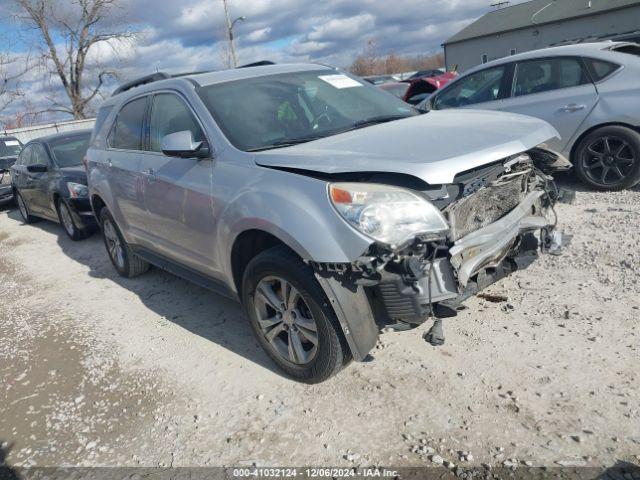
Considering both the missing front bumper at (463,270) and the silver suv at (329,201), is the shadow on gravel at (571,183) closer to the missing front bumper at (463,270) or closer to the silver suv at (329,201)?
the silver suv at (329,201)

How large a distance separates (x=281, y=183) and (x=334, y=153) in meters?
0.35

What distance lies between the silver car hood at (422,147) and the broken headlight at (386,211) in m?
0.11

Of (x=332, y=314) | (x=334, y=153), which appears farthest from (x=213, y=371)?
(x=334, y=153)

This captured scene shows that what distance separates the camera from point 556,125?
19.5ft

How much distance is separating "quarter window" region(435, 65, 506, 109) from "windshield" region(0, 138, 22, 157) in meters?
11.2

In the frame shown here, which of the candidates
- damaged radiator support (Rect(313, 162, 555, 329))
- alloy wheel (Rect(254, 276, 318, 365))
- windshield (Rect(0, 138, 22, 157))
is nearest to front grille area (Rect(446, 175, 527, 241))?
damaged radiator support (Rect(313, 162, 555, 329))

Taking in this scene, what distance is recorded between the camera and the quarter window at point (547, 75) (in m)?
5.96

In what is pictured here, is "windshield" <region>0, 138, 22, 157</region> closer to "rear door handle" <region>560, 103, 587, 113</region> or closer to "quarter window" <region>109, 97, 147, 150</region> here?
"quarter window" <region>109, 97, 147, 150</region>

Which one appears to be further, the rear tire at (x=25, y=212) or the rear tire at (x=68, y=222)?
the rear tire at (x=25, y=212)

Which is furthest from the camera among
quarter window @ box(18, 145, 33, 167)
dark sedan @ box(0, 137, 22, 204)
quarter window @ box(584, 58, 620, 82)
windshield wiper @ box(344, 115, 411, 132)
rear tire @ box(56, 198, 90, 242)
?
dark sedan @ box(0, 137, 22, 204)

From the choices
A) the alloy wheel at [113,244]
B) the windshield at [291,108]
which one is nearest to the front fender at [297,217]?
the windshield at [291,108]

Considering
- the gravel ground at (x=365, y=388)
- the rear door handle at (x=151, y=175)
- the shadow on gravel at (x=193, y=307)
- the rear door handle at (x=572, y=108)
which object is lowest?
the gravel ground at (x=365, y=388)

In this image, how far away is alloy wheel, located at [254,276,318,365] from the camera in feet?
9.98

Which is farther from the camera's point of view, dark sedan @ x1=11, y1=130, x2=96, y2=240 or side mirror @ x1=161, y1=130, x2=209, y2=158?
dark sedan @ x1=11, y1=130, x2=96, y2=240
